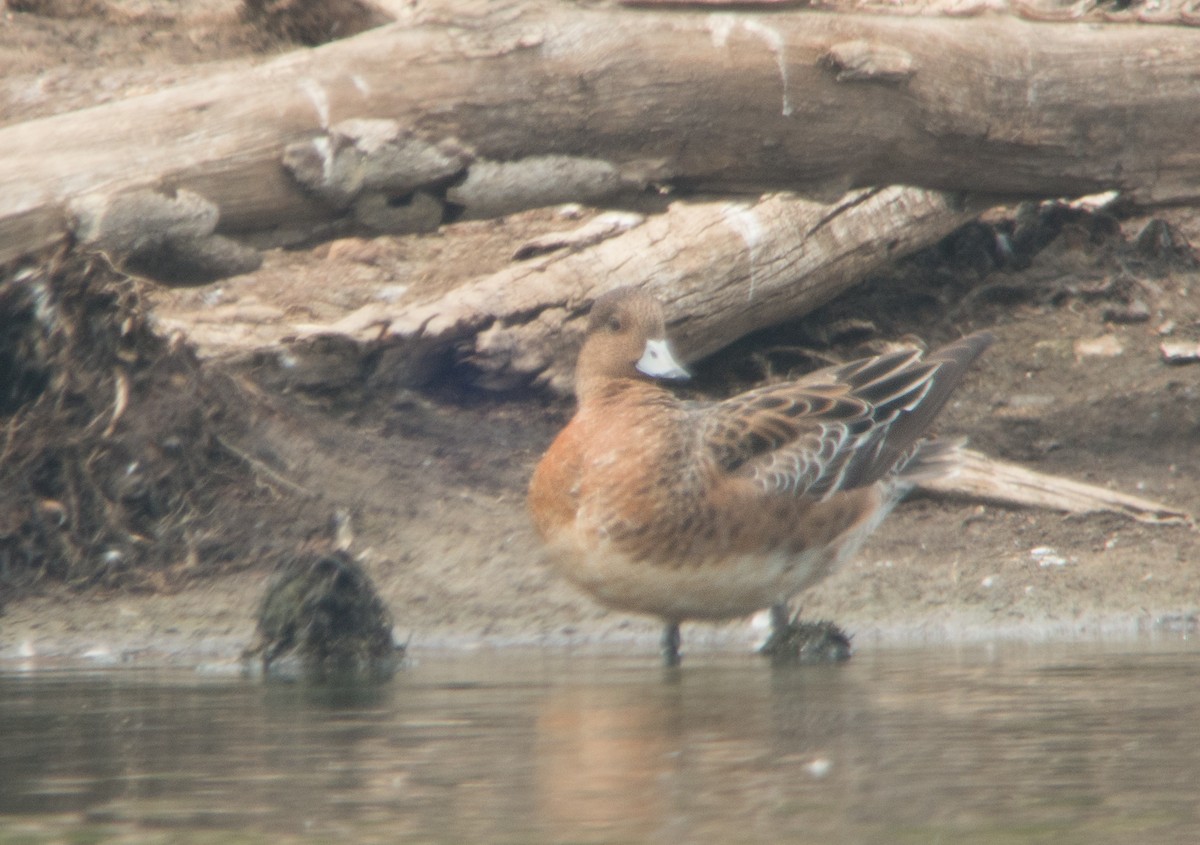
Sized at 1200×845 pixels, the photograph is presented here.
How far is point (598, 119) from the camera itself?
6934mm

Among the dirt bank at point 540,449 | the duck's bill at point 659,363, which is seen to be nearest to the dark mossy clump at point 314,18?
the dirt bank at point 540,449

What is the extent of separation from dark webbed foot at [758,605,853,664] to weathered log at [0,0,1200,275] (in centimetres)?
219

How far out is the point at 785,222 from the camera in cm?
863

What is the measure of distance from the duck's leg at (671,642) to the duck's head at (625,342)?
0.93 m

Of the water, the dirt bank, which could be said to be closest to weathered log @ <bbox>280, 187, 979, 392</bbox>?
the dirt bank

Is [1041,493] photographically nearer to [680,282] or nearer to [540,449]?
[680,282]

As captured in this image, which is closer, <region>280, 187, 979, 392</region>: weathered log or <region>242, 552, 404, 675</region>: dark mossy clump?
<region>242, 552, 404, 675</region>: dark mossy clump

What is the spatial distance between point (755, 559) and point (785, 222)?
10.7ft

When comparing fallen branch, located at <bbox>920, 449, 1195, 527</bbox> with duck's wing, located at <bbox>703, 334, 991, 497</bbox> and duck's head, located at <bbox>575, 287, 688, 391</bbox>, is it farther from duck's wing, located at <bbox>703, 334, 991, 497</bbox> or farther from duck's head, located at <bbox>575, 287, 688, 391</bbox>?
duck's head, located at <bbox>575, 287, 688, 391</bbox>

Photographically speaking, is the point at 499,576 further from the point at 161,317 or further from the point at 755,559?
the point at 161,317

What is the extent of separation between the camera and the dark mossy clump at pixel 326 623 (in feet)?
19.0

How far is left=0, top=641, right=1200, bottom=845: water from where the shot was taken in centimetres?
308

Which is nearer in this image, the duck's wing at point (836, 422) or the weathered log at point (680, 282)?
the duck's wing at point (836, 422)

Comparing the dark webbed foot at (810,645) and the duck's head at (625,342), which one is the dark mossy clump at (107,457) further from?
the dark webbed foot at (810,645)
